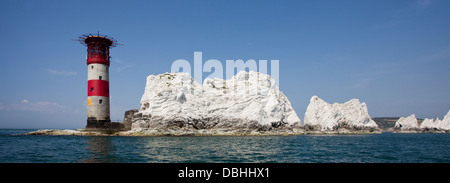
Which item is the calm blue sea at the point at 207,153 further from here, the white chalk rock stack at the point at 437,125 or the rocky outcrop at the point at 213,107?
the white chalk rock stack at the point at 437,125

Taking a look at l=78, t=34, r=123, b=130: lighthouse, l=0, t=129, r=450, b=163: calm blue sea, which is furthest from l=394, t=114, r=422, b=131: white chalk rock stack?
l=78, t=34, r=123, b=130: lighthouse

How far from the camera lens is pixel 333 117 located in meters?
81.9

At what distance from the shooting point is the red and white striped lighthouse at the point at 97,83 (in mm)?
54656

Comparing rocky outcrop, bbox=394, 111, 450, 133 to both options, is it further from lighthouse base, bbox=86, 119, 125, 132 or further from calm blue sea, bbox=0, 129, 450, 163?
lighthouse base, bbox=86, 119, 125, 132

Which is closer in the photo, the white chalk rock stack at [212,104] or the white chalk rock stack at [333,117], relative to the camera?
the white chalk rock stack at [212,104]

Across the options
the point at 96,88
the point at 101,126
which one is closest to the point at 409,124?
the point at 101,126

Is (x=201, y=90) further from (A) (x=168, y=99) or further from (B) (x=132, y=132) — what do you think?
(B) (x=132, y=132)

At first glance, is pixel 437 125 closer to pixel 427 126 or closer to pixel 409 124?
pixel 427 126

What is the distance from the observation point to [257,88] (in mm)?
63688

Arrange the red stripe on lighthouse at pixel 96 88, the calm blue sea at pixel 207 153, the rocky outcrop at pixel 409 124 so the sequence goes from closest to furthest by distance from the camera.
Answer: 1. the calm blue sea at pixel 207 153
2. the red stripe on lighthouse at pixel 96 88
3. the rocky outcrop at pixel 409 124

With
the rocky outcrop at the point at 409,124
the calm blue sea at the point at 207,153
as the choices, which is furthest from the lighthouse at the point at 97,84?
the rocky outcrop at the point at 409,124

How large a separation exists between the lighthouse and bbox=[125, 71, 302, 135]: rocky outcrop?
6478mm

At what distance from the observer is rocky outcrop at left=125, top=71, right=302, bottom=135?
53875 millimetres
